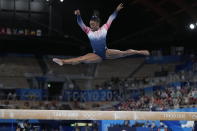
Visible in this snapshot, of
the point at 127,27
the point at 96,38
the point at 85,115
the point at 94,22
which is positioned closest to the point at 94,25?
the point at 94,22

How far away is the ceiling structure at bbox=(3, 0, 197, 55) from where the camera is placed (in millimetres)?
31281

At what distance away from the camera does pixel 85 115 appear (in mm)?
10484

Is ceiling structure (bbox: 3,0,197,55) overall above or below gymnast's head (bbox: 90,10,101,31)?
→ above

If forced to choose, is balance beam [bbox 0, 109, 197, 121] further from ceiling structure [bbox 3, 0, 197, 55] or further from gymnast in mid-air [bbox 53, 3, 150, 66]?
ceiling structure [bbox 3, 0, 197, 55]

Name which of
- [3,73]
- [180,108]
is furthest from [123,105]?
[3,73]

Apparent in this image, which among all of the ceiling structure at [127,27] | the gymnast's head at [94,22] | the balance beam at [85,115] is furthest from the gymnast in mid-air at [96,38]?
the ceiling structure at [127,27]

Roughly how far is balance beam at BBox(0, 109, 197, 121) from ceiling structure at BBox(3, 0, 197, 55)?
19.7 meters

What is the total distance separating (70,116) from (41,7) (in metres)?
24.0

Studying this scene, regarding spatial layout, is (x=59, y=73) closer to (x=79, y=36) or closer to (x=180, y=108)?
(x=79, y=36)

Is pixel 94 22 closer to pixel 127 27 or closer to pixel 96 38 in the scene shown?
pixel 96 38

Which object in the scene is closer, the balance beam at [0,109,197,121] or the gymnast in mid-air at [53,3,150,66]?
the gymnast in mid-air at [53,3,150,66]

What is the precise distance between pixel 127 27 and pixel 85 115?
79.2ft

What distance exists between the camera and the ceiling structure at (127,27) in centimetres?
3128

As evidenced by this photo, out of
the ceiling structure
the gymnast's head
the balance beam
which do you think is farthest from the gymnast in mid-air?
the ceiling structure
